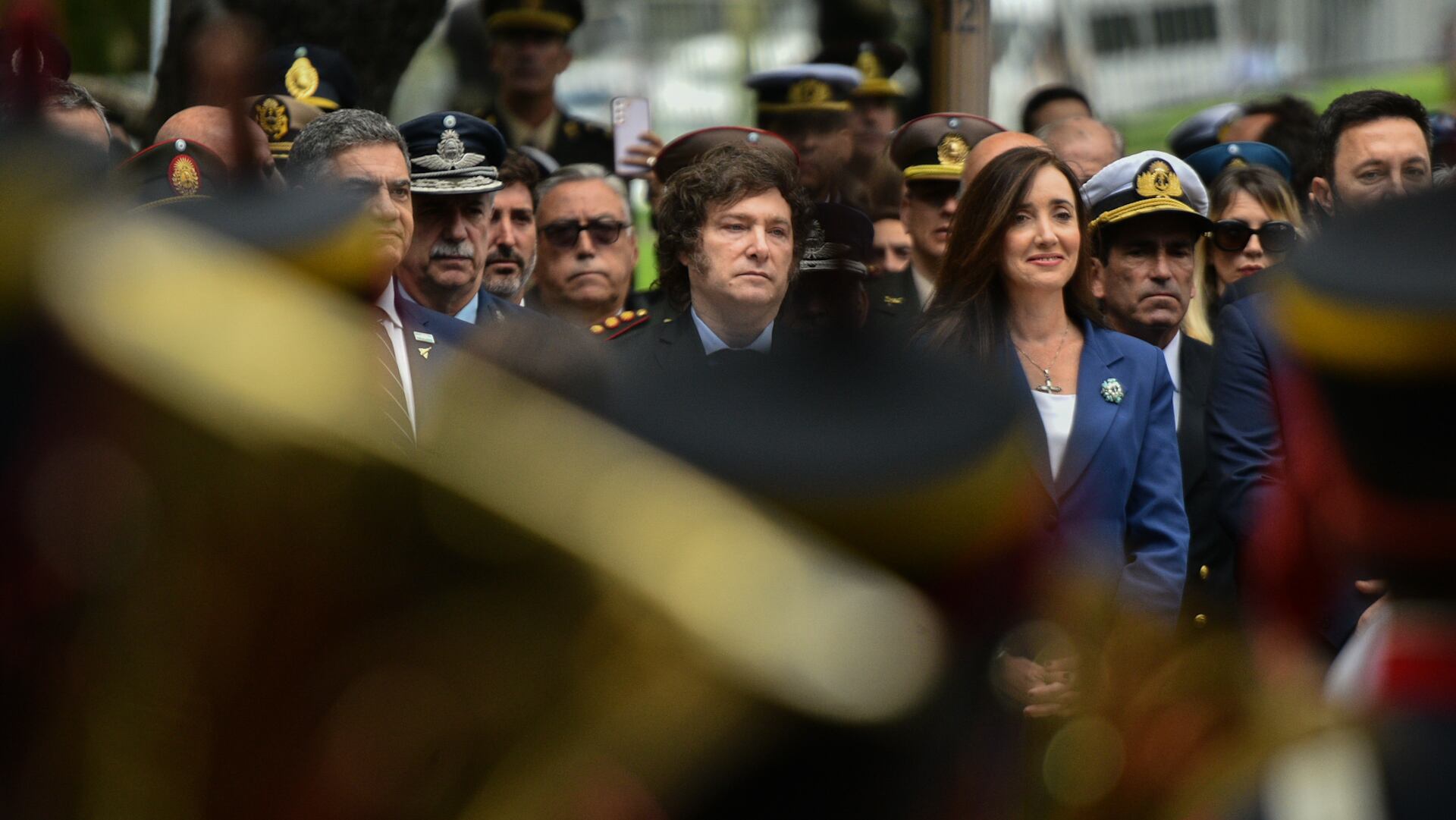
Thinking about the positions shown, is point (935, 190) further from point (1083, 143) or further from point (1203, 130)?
point (1203, 130)

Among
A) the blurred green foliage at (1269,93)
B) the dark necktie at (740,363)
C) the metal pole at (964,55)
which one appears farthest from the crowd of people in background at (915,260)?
the blurred green foliage at (1269,93)

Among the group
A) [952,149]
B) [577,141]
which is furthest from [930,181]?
[577,141]

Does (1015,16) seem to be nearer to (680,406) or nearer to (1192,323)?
(1192,323)

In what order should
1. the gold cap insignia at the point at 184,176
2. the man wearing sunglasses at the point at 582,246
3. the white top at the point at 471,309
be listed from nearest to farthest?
the gold cap insignia at the point at 184,176 → the white top at the point at 471,309 → the man wearing sunglasses at the point at 582,246

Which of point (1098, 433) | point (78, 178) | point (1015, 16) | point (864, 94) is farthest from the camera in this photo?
point (1015, 16)

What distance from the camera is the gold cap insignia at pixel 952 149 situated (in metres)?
5.53

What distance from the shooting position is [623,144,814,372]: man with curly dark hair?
14.0 feet

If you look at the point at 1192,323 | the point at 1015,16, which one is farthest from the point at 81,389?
the point at 1015,16

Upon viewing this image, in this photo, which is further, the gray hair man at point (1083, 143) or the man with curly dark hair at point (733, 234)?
the gray hair man at point (1083, 143)

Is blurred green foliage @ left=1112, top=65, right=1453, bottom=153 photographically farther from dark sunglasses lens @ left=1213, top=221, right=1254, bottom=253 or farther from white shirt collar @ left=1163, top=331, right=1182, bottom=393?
white shirt collar @ left=1163, top=331, right=1182, bottom=393

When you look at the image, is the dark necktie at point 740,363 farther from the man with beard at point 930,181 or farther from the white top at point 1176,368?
the man with beard at point 930,181

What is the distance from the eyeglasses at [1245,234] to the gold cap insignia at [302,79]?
276cm

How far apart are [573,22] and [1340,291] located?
18.5 feet

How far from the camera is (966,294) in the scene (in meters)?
4.24
